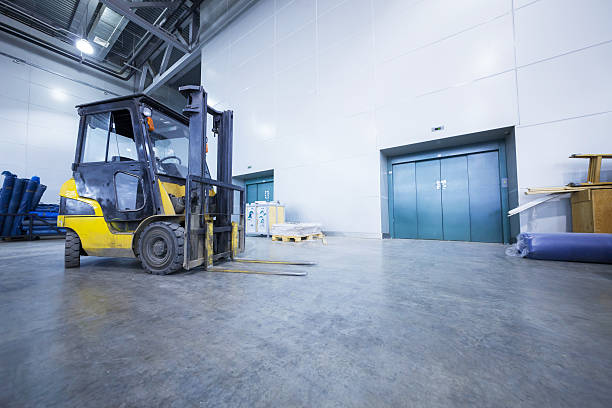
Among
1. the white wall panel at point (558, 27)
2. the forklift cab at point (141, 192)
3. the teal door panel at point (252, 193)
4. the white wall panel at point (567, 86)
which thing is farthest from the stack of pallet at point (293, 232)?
the white wall panel at point (558, 27)

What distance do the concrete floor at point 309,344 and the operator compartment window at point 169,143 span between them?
5.87 feet

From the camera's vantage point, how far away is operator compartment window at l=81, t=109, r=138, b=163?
330 centimetres

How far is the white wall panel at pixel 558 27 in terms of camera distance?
4801 mm

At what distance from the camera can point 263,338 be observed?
4.12ft

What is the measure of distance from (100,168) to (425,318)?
4305mm

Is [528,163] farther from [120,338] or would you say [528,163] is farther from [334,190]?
[120,338]

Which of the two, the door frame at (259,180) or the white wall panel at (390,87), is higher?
the white wall panel at (390,87)

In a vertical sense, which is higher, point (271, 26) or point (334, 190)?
point (271, 26)

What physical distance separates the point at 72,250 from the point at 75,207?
2.03 feet

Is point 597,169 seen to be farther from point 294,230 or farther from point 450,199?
point 294,230

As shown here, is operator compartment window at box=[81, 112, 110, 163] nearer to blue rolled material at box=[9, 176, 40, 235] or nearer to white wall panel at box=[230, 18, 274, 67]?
blue rolled material at box=[9, 176, 40, 235]

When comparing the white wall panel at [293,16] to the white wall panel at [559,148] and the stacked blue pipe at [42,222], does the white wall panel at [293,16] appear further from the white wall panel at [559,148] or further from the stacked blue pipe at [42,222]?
the stacked blue pipe at [42,222]

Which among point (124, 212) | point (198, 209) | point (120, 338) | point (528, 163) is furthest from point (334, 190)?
point (120, 338)

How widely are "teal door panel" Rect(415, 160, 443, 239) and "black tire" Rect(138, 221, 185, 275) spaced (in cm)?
700
